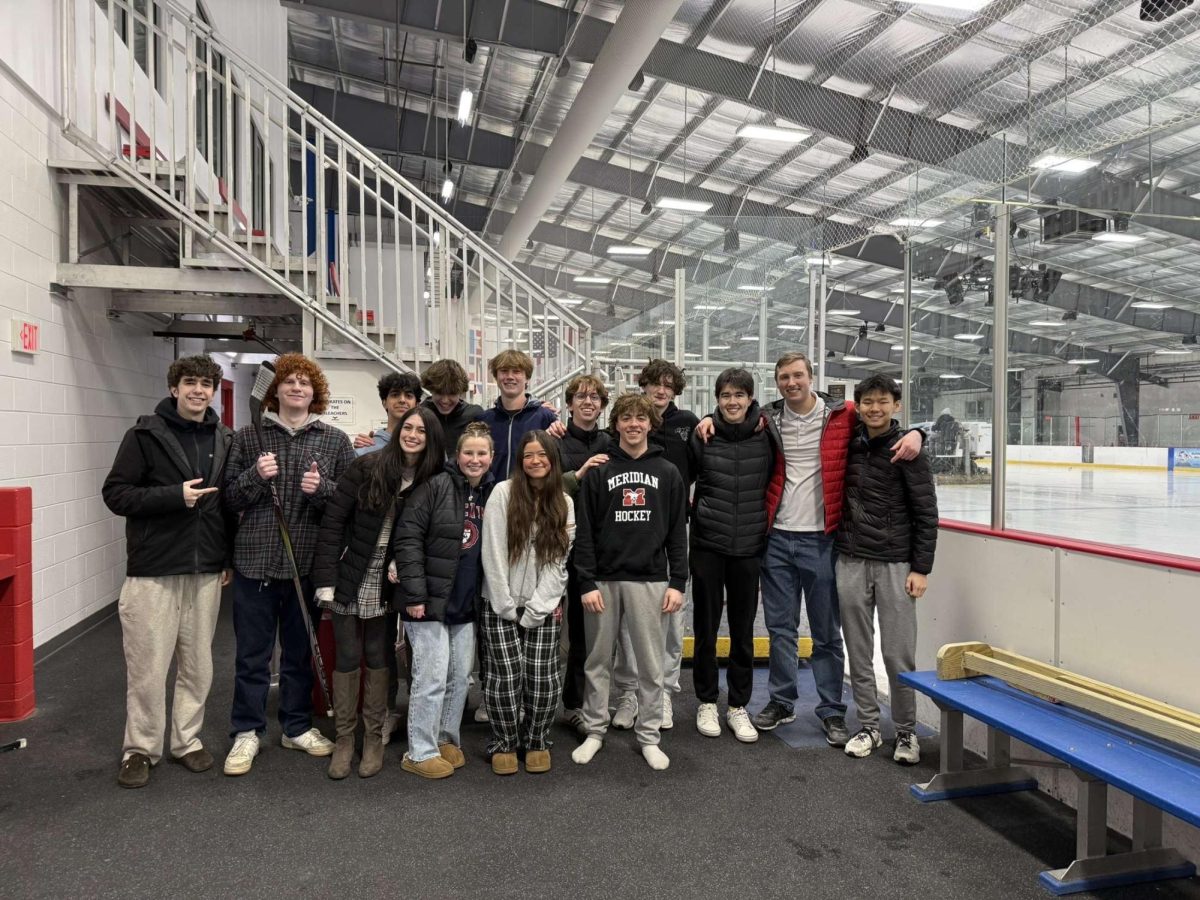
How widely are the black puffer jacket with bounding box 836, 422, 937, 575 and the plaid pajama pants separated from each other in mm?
1300

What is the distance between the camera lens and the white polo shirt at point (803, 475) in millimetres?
3127

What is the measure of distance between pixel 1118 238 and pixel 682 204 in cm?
740

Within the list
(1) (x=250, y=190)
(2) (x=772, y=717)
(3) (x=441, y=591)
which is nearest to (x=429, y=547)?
(3) (x=441, y=591)

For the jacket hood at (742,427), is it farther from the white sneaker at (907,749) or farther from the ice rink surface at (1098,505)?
the white sneaker at (907,749)

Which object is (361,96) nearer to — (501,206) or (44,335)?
(501,206)

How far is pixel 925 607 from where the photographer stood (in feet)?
11.0

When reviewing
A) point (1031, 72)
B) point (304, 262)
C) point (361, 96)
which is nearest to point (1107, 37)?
point (1031, 72)

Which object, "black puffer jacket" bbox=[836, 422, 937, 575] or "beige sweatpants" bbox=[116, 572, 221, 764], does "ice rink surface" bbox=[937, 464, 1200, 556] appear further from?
"beige sweatpants" bbox=[116, 572, 221, 764]

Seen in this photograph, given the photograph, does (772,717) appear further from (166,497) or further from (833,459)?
(166,497)

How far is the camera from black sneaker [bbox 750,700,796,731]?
325 cm

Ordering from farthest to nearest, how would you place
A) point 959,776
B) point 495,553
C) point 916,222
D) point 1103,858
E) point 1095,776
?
point 916,222
point 495,553
point 959,776
point 1103,858
point 1095,776

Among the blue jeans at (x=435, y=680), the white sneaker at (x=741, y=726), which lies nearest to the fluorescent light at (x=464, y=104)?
the blue jeans at (x=435, y=680)

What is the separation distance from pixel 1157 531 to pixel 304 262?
14.6 feet

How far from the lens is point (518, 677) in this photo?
2.87m
